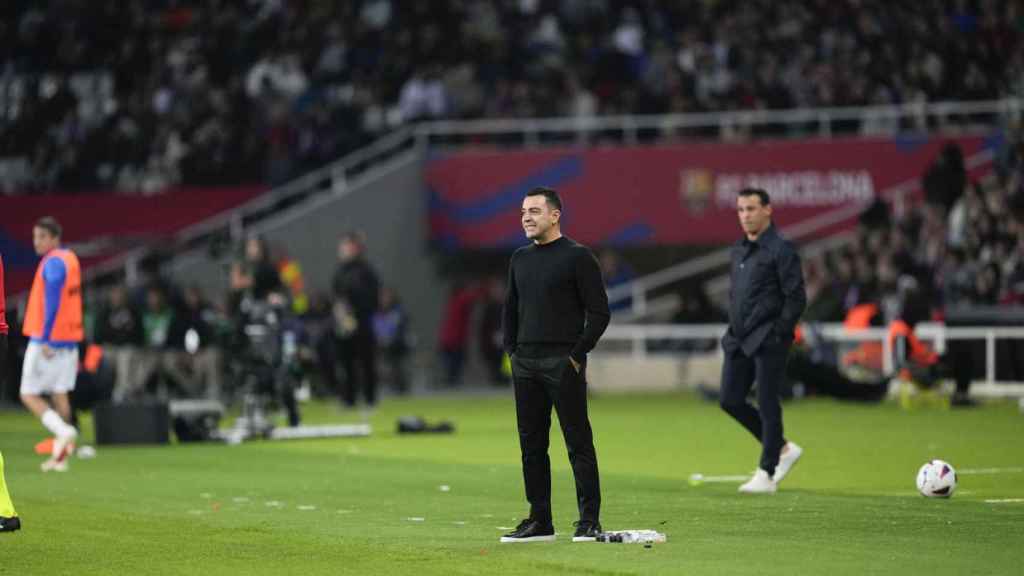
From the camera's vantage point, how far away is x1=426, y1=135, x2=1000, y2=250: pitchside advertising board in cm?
3500

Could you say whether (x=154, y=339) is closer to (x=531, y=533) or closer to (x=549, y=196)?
(x=531, y=533)

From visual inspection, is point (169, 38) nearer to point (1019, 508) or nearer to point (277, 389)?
point (277, 389)

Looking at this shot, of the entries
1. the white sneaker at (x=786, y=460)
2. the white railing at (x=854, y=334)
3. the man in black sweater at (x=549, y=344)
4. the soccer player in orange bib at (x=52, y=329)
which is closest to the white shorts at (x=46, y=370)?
the soccer player in orange bib at (x=52, y=329)

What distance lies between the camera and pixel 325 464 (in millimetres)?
19859

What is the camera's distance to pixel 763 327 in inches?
628

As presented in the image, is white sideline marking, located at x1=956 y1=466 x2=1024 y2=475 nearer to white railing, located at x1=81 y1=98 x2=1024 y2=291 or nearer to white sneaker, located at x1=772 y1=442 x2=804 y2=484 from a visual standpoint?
white sneaker, located at x1=772 y1=442 x2=804 y2=484

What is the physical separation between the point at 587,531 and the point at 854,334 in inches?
741

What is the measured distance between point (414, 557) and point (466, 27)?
2688 cm

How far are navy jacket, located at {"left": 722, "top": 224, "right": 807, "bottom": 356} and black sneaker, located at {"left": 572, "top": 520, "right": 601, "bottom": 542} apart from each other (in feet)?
12.3

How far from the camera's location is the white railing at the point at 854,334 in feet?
95.9

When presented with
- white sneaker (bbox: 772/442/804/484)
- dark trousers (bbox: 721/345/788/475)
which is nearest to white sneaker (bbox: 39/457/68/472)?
dark trousers (bbox: 721/345/788/475)

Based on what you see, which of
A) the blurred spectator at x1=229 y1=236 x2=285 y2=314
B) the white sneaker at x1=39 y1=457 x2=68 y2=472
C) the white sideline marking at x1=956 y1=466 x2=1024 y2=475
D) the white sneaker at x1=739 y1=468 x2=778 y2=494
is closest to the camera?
the white sneaker at x1=739 y1=468 x2=778 y2=494

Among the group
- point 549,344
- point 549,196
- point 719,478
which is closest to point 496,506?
point 719,478

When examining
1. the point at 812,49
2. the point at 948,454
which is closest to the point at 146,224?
the point at 812,49
